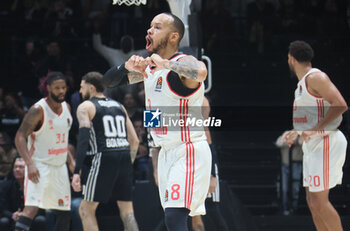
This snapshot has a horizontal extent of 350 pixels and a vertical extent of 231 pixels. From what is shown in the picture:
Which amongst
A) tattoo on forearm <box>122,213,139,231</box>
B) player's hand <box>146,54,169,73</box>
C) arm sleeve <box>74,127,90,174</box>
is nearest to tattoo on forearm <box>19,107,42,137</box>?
arm sleeve <box>74,127,90,174</box>

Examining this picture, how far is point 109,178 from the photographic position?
25.6ft

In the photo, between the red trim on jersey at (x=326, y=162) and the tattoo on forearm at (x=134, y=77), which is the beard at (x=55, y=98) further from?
the red trim on jersey at (x=326, y=162)

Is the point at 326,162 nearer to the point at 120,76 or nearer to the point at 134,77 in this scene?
the point at 134,77

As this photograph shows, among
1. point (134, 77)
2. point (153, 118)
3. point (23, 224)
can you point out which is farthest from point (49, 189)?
point (153, 118)

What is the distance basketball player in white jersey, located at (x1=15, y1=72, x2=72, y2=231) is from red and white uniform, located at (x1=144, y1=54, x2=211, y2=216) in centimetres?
288

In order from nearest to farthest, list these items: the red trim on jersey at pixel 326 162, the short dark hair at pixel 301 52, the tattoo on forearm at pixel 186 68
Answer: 1. the tattoo on forearm at pixel 186 68
2. the red trim on jersey at pixel 326 162
3. the short dark hair at pixel 301 52

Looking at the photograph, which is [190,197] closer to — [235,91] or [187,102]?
[187,102]

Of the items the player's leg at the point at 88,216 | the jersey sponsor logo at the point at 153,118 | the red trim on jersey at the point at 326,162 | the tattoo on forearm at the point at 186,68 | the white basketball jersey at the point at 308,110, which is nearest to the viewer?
the tattoo on forearm at the point at 186,68

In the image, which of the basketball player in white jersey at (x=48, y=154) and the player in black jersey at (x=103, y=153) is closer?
the player in black jersey at (x=103, y=153)

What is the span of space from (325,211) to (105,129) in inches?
104

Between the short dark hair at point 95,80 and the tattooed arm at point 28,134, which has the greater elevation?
the short dark hair at point 95,80

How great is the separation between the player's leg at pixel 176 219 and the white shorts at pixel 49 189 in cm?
308

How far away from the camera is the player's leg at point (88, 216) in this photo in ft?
24.7

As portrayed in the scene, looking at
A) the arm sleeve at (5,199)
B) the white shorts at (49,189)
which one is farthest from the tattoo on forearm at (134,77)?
the arm sleeve at (5,199)
